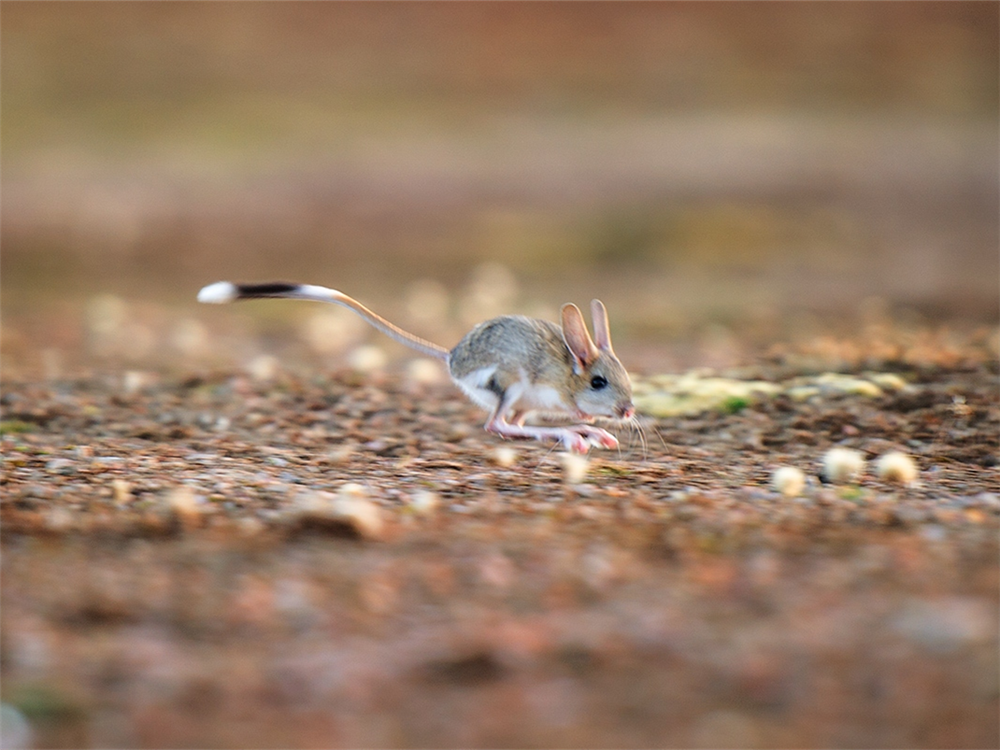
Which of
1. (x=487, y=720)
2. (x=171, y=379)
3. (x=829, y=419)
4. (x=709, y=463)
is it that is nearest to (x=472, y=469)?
(x=709, y=463)

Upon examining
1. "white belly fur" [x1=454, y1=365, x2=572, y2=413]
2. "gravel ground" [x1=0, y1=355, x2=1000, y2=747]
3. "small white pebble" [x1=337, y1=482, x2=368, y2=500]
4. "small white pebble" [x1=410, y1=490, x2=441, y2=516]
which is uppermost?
"white belly fur" [x1=454, y1=365, x2=572, y2=413]

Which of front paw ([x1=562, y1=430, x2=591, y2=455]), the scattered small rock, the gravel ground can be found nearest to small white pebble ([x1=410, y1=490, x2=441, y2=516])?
the gravel ground

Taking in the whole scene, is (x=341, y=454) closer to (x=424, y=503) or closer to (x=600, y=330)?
(x=424, y=503)

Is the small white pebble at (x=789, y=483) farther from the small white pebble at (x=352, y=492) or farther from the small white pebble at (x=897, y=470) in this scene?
the small white pebble at (x=352, y=492)

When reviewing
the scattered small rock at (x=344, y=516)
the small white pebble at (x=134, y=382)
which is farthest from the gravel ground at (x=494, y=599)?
the small white pebble at (x=134, y=382)

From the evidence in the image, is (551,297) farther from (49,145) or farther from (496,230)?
(49,145)

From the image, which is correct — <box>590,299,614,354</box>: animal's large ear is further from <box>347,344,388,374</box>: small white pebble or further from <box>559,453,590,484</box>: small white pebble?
<box>347,344,388,374</box>: small white pebble
